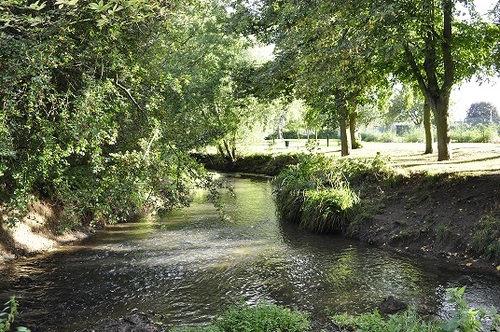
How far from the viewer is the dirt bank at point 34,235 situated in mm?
11984

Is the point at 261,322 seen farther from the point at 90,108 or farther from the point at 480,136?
the point at 480,136

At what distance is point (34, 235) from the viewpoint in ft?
42.4

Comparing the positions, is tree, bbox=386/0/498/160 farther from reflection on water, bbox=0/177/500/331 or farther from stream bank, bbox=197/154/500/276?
reflection on water, bbox=0/177/500/331

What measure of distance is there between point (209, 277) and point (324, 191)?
20.9 ft

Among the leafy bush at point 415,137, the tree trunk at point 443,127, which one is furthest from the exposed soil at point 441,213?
the leafy bush at point 415,137

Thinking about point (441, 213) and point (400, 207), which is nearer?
point (441, 213)

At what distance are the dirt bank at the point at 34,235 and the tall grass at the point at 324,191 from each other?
22.6 feet

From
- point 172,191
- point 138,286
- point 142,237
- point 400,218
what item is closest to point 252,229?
point 142,237

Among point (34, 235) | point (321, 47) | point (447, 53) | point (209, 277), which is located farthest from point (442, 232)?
point (34, 235)

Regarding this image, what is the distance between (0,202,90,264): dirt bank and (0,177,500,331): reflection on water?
0.52 m

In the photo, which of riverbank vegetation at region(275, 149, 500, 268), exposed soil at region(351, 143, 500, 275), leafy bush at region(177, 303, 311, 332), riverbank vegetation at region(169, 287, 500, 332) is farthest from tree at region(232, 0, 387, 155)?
leafy bush at region(177, 303, 311, 332)

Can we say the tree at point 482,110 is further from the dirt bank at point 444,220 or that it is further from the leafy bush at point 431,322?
the leafy bush at point 431,322

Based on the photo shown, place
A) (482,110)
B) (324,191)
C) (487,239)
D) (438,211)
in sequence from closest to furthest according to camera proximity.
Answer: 1. (487,239)
2. (438,211)
3. (324,191)
4. (482,110)

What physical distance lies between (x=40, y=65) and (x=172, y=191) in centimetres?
278
